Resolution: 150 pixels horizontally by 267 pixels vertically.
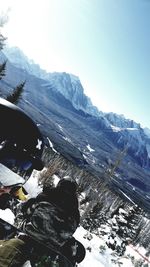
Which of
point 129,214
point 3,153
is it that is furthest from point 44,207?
point 129,214

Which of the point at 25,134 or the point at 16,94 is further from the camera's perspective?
the point at 16,94

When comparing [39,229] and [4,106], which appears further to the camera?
[4,106]

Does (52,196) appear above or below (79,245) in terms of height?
above

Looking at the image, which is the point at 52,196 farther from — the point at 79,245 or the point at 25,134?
the point at 25,134

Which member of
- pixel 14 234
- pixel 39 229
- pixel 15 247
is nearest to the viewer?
pixel 15 247

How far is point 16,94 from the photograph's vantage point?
164 feet

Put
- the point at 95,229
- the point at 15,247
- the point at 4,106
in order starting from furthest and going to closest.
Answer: the point at 95,229 → the point at 4,106 → the point at 15,247

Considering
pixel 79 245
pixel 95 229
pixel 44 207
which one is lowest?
pixel 95 229

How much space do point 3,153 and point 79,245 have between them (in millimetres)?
2750

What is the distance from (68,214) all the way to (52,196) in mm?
275

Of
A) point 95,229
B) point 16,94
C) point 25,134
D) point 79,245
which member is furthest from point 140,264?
point 16,94

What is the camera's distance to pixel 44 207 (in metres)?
3.62

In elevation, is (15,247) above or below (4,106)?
below

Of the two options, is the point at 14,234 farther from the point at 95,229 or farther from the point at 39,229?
the point at 95,229
